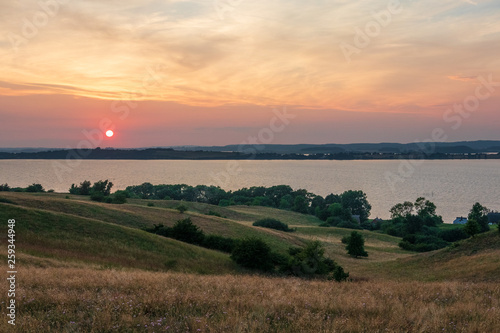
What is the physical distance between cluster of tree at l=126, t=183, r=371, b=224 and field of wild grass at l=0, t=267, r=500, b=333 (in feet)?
415

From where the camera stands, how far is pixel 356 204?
14825 cm

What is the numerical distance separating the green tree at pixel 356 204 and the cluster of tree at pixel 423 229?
26512 mm

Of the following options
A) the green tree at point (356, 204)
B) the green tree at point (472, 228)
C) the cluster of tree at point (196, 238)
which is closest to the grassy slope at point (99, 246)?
the cluster of tree at point (196, 238)

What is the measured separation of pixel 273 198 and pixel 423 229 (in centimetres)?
7906

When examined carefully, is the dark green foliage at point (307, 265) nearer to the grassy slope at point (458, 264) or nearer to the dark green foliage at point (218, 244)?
the grassy slope at point (458, 264)

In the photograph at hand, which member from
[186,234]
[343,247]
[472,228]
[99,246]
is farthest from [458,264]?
[343,247]

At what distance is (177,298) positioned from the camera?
30.4 feet

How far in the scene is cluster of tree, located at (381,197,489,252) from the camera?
72.2m

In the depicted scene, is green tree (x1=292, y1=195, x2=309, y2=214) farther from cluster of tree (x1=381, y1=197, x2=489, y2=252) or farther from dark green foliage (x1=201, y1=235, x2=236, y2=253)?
dark green foliage (x1=201, y1=235, x2=236, y2=253)

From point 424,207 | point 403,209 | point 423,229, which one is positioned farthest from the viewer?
point 403,209

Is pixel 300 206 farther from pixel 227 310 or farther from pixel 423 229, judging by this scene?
pixel 227 310

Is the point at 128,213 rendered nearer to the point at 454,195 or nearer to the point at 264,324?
the point at 264,324

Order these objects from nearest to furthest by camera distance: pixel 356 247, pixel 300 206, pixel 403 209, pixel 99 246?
1. pixel 99 246
2. pixel 356 247
3. pixel 403 209
4. pixel 300 206

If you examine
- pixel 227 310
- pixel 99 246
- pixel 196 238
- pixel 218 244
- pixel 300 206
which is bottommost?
pixel 300 206
